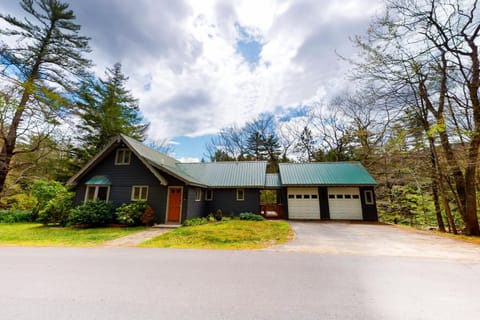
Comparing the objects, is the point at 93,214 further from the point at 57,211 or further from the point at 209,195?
the point at 209,195

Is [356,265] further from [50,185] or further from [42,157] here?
[42,157]

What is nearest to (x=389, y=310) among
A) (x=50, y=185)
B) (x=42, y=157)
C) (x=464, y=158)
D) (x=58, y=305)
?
(x=58, y=305)

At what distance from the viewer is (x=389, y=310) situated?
8.75 feet

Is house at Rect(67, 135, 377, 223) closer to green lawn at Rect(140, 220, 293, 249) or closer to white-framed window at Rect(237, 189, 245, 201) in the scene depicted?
white-framed window at Rect(237, 189, 245, 201)

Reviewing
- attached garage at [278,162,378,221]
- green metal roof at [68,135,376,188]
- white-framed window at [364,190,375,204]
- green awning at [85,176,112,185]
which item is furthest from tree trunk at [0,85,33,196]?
white-framed window at [364,190,375,204]

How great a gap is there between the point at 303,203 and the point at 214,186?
6.90 meters

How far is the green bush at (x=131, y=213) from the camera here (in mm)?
10633

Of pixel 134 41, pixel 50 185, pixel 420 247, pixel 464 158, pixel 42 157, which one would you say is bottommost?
pixel 420 247

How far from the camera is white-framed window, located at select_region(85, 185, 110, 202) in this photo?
11.9 meters

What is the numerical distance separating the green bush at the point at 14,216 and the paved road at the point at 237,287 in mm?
Answer: 12618

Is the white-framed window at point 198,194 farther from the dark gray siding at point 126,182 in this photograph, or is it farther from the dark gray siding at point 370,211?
the dark gray siding at point 370,211

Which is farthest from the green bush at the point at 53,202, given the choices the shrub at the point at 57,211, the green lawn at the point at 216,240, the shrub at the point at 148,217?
the green lawn at the point at 216,240

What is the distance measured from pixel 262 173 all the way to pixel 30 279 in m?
13.8

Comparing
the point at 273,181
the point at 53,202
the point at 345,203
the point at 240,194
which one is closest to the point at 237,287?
the point at 240,194
